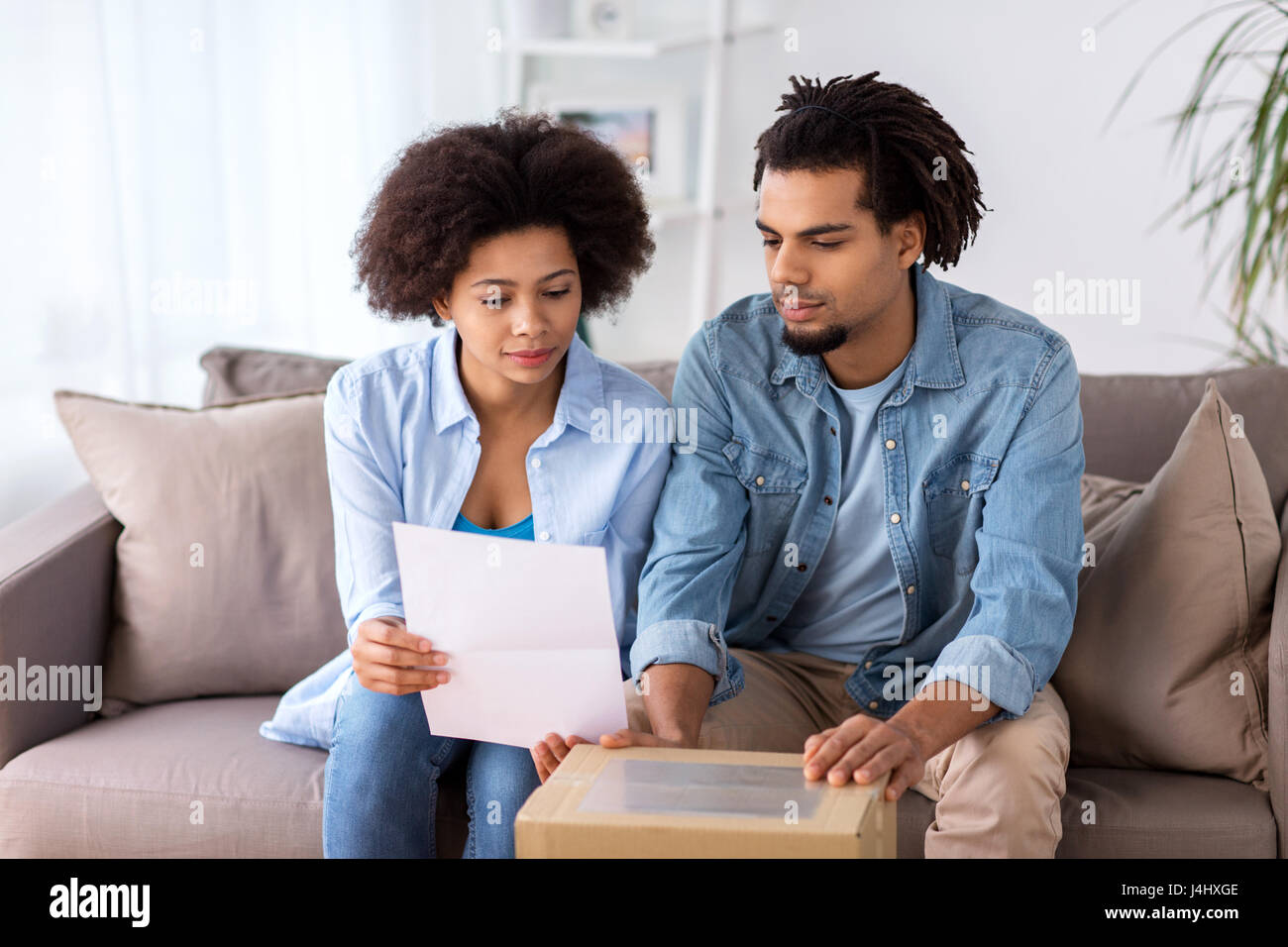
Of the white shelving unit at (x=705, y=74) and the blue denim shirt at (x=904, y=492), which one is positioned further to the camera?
the white shelving unit at (x=705, y=74)

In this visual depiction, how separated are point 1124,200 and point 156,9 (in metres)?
2.38

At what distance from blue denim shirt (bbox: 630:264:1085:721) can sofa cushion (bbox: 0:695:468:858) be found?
397 mm

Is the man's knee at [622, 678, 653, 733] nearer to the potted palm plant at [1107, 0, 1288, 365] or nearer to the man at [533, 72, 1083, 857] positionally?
the man at [533, 72, 1083, 857]

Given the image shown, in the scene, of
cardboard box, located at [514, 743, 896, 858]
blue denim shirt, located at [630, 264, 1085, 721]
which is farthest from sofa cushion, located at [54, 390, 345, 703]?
cardboard box, located at [514, 743, 896, 858]

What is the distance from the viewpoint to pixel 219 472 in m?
1.88

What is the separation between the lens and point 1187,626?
1619 millimetres

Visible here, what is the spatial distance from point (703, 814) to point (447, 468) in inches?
28.1

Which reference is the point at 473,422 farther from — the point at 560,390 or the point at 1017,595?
the point at 1017,595

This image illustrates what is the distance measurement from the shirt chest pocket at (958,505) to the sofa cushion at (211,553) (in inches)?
34.3

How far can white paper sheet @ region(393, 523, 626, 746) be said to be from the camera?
4.12ft

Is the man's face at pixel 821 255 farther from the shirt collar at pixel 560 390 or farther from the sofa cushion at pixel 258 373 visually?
the sofa cushion at pixel 258 373

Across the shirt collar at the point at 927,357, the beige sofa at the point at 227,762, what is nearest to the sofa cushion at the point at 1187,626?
the beige sofa at the point at 227,762

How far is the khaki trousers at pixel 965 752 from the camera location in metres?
1.37

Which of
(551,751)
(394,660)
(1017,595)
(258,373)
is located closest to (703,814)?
(551,751)
